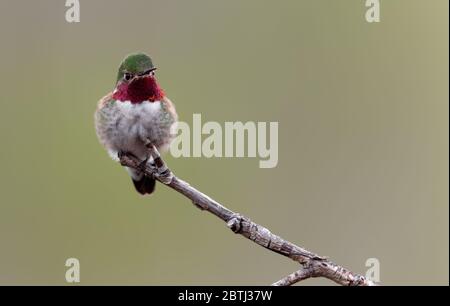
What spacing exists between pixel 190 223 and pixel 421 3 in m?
3.99

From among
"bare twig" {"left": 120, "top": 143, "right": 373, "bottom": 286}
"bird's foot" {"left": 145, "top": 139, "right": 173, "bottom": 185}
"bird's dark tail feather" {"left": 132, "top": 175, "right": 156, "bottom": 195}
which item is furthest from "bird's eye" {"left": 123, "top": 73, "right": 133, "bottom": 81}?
"bare twig" {"left": 120, "top": 143, "right": 373, "bottom": 286}

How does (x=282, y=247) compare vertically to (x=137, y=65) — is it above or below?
below

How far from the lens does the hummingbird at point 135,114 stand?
505cm

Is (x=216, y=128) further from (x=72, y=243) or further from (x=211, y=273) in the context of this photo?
(x=72, y=243)

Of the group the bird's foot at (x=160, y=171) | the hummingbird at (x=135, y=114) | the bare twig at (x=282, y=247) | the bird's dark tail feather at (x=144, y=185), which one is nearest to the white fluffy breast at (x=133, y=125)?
the hummingbird at (x=135, y=114)

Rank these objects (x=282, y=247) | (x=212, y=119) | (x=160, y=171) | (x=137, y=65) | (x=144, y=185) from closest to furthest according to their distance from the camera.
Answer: (x=282, y=247), (x=160, y=171), (x=137, y=65), (x=144, y=185), (x=212, y=119)

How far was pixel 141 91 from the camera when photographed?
516 centimetres

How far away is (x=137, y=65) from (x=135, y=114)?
36 centimetres

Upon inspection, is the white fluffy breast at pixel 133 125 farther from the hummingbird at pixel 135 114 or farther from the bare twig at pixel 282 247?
the bare twig at pixel 282 247

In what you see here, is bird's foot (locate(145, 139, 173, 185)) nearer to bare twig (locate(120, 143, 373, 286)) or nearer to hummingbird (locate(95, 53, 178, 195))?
bare twig (locate(120, 143, 373, 286))

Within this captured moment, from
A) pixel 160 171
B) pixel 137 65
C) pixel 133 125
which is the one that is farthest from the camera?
pixel 137 65

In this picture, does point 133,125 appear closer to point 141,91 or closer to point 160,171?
point 141,91

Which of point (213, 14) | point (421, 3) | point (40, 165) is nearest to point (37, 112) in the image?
point (40, 165)

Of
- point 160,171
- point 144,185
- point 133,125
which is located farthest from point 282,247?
point 144,185
